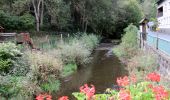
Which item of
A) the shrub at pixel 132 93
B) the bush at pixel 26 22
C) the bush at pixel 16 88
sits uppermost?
the bush at pixel 26 22

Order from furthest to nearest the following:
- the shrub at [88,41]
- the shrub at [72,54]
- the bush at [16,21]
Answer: the bush at [16,21]
the shrub at [88,41]
the shrub at [72,54]

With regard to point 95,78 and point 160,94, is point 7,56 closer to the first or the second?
point 95,78

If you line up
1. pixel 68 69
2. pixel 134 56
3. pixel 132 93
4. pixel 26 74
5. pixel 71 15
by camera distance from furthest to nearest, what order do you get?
pixel 71 15 < pixel 134 56 < pixel 68 69 < pixel 26 74 < pixel 132 93

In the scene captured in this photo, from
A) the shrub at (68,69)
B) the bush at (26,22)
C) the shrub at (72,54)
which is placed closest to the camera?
the shrub at (68,69)

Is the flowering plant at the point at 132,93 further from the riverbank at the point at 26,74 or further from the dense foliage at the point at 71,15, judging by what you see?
the dense foliage at the point at 71,15

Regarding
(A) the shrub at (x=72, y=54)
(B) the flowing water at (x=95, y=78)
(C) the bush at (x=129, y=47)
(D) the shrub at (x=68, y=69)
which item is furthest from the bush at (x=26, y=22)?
(D) the shrub at (x=68, y=69)

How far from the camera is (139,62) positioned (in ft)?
53.8

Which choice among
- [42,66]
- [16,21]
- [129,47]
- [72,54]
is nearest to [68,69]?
[72,54]

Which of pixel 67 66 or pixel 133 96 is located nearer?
pixel 133 96

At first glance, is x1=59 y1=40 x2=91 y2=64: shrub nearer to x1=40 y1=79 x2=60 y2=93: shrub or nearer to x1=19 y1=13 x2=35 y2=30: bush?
x1=40 y1=79 x2=60 y2=93: shrub

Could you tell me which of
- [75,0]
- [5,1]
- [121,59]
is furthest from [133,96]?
[75,0]

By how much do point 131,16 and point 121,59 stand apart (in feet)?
95.6

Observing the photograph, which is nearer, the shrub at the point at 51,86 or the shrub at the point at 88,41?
the shrub at the point at 51,86

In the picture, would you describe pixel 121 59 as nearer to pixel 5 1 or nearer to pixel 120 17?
pixel 5 1
